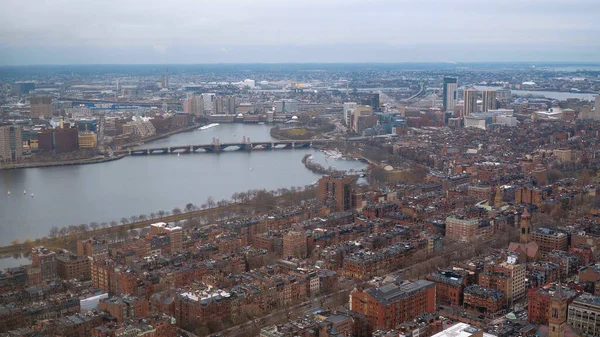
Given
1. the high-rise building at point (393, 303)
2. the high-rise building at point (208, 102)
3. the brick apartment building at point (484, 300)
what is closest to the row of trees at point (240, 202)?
the high-rise building at point (393, 303)

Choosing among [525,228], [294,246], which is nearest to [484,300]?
[525,228]

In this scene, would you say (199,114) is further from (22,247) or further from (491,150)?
(22,247)

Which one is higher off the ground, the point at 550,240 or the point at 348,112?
the point at 348,112

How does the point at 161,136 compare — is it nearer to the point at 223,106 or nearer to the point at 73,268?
the point at 223,106

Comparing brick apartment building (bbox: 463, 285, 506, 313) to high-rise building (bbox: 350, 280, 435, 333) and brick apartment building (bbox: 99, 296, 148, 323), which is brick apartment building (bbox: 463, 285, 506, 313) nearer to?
high-rise building (bbox: 350, 280, 435, 333)

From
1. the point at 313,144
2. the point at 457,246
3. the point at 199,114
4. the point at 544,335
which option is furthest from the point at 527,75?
the point at 544,335

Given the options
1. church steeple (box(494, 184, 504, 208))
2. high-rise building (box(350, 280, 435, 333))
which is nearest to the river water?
church steeple (box(494, 184, 504, 208))

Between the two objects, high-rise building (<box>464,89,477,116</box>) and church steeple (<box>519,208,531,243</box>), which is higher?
high-rise building (<box>464,89,477,116</box>)

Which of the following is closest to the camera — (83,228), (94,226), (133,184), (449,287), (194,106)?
(449,287)
